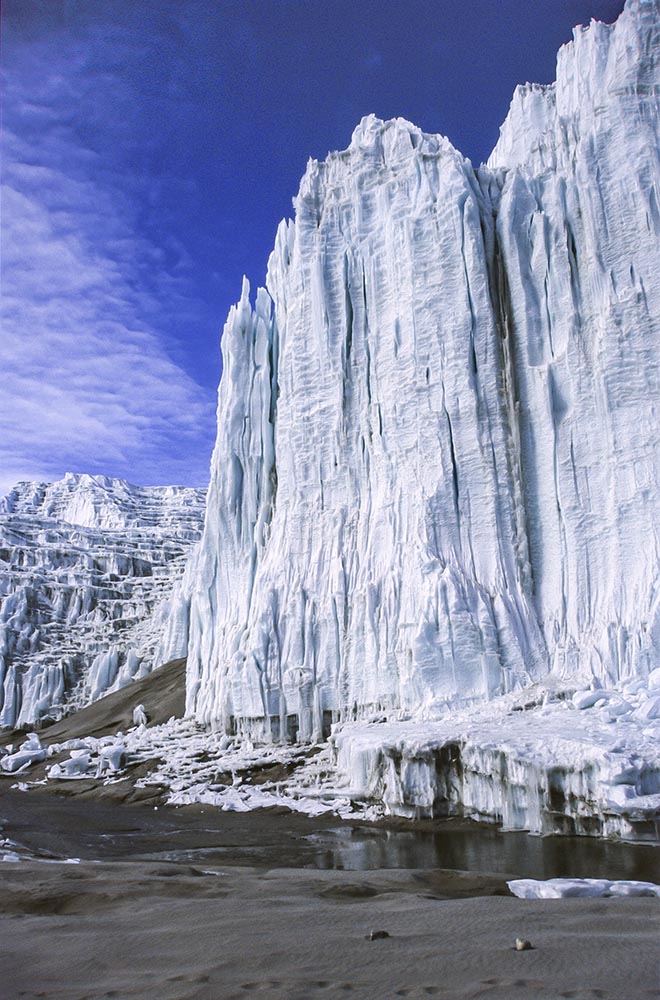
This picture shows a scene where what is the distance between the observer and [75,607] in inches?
2338

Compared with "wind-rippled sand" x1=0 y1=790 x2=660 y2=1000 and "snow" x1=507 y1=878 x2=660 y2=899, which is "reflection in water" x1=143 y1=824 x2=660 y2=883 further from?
"wind-rippled sand" x1=0 y1=790 x2=660 y2=1000

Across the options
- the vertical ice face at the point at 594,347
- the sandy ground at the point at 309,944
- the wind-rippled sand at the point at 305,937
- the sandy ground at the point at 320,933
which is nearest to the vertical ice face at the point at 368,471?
the vertical ice face at the point at 594,347

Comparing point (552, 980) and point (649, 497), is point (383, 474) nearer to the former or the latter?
point (649, 497)

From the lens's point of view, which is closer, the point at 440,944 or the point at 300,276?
the point at 440,944

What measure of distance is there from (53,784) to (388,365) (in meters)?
20.4

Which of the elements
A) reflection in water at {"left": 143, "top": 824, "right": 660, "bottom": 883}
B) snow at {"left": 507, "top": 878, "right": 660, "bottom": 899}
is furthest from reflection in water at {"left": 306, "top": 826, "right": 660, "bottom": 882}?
snow at {"left": 507, "top": 878, "right": 660, "bottom": 899}

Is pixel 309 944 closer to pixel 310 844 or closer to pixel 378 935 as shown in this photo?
pixel 378 935

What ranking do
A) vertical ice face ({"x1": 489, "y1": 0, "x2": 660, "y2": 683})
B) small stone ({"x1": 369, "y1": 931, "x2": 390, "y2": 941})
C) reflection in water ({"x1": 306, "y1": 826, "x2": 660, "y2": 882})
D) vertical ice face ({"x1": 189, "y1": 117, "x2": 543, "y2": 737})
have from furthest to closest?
vertical ice face ({"x1": 189, "y1": 117, "x2": 543, "y2": 737})
vertical ice face ({"x1": 489, "y1": 0, "x2": 660, "y2": 683})
reflection in water ({"x1": 306, "y1": 826, "x2": 660, "y2": 882})
small stone ({"x1": 369, "y1": 931, "x2": 390, "y2": 941})

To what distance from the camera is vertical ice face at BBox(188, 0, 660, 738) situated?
22047 millimetres

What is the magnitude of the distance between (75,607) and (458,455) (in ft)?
143

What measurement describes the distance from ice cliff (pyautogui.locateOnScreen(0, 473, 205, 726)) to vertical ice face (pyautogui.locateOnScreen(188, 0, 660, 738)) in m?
24.0

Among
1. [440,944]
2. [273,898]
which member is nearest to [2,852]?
[273,898]

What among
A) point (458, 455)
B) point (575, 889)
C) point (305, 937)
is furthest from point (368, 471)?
point (305, 937)

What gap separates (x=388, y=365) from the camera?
1074 inches
